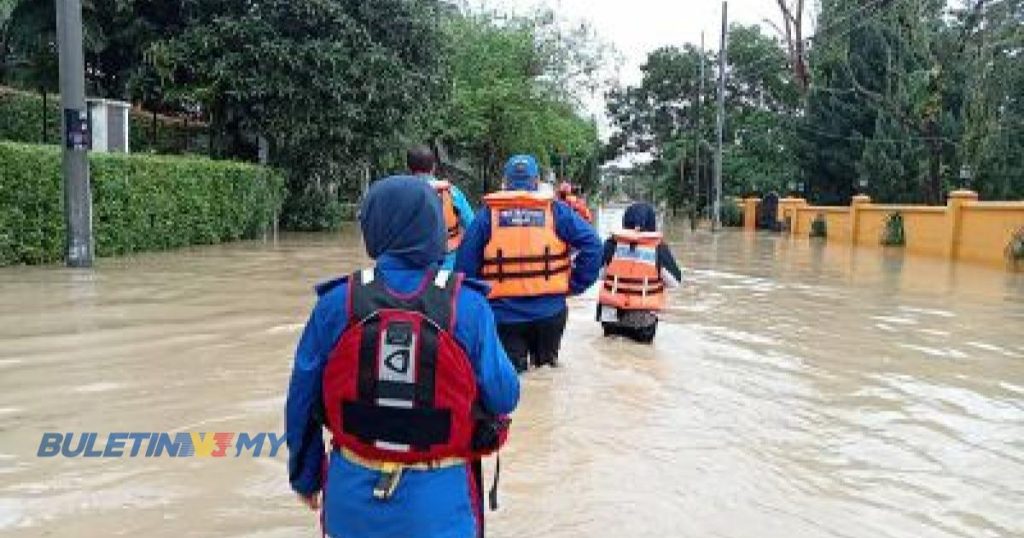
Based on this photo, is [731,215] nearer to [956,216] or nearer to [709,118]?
[709,118]

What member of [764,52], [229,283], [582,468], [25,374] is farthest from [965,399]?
[764,52]

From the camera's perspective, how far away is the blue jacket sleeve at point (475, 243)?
6.05 metres

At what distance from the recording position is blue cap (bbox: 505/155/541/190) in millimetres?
6273

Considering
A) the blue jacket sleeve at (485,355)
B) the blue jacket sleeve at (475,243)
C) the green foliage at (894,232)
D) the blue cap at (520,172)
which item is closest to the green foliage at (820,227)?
the green foliage at (894,232)

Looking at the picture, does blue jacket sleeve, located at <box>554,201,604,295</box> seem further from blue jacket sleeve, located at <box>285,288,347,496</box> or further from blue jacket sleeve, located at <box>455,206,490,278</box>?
blue jacket sleeve, located at <box>285,288,347,496</box>

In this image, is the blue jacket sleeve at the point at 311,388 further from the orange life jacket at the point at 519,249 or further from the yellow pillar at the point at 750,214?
the yellow pillar at the point at 750,214

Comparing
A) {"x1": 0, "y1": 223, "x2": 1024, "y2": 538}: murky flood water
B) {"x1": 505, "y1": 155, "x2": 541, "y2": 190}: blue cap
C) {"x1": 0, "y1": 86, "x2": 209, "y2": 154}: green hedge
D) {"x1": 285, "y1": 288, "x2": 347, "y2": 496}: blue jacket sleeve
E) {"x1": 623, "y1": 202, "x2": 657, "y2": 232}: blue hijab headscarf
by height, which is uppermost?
{"x1": 0, "y1": 86, "x2": 209, "y2": 154}: green hedge

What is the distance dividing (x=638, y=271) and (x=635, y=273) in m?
0.03

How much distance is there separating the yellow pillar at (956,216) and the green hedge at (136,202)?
52.8ft

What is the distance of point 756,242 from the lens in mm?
32406

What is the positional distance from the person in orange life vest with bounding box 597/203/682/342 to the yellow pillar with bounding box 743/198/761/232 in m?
37.7

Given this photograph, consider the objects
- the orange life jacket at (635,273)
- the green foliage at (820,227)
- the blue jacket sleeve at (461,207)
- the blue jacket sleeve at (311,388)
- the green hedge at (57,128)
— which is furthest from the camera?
the green foliage at (820,227)

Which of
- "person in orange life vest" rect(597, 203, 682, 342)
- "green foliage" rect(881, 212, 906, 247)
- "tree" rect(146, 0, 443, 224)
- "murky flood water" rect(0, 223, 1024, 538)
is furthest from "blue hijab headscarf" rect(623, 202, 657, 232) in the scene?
"green foliage" rect(881, 212, 906, 247)

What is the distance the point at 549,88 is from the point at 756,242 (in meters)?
12.7
